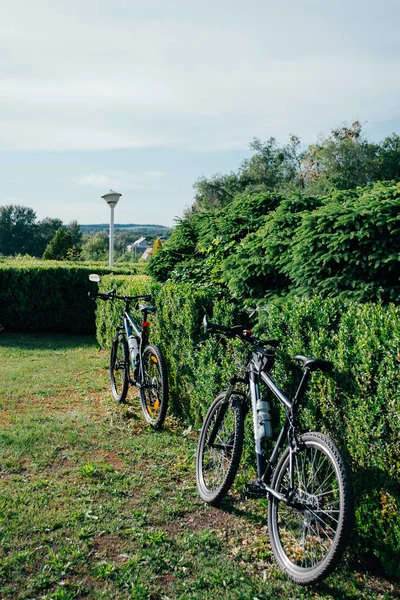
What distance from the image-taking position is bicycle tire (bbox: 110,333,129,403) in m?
6.51

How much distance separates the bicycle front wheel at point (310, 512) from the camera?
279 cm

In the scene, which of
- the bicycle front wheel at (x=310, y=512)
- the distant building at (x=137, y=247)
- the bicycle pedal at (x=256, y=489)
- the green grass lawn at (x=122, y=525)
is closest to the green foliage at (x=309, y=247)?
the bicycle front wheel at (x=310, y=512)

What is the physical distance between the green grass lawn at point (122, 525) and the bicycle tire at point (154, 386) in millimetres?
163

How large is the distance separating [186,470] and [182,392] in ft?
4.26

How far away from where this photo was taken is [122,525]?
3.68 metres

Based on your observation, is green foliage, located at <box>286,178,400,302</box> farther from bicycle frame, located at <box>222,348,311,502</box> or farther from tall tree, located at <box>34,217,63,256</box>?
tall tree, located at <box>34,217,63,256</box>

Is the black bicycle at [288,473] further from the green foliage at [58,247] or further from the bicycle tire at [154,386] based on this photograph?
the green foliage at [58,247]

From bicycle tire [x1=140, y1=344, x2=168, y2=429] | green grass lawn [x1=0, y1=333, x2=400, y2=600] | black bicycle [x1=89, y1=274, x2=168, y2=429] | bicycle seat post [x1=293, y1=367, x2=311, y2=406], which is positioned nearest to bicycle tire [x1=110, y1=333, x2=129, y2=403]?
black bicycle [x1=89, y1=274, x2=168, y2=429]

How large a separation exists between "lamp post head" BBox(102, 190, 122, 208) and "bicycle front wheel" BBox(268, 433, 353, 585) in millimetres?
13845

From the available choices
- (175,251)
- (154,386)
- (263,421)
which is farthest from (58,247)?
(263,421)

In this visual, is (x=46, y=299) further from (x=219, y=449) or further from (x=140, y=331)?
(x=219, y=449)

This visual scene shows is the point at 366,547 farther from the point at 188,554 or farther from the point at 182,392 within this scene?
the point at 182,392

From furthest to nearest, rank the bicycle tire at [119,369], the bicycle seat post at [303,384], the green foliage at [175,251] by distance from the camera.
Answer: the green foliage at [175,251], the bicycle tire at [119,369], the bicycle seat post at [303,384]

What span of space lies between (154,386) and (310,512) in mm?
2868
